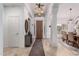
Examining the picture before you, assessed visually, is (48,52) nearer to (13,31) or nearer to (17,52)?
(17,52)

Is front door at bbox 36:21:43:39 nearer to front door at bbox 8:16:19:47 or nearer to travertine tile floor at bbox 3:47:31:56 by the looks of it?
front door at bbox 8:16:19:47

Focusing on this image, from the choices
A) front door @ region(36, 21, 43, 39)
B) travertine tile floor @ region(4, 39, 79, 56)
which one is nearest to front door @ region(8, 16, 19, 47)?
travertine tile floor @ region(4, 39, 79, 56)

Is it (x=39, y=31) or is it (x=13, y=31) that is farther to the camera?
(x=39, y=31)

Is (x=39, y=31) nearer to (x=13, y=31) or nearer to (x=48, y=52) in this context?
(x=13, y=31)

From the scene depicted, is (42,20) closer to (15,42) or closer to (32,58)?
(15,42)

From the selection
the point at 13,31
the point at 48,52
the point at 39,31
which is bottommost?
the point at 48,52

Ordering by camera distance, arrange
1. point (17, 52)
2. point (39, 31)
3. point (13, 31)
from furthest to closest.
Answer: point (39, 31), point (13, 31), point (17, 52)

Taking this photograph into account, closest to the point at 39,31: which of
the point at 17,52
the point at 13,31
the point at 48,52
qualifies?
the point at 13,31

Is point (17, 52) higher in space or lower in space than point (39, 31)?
lower

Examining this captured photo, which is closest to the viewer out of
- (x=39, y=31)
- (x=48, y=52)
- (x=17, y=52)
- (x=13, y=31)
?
(x=17, y=52)

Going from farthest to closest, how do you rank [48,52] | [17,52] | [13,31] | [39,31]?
1. [39,31]
2. [13,31]
3. [48,52]
4. [17,52]

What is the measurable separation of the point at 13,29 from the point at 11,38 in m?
0.55

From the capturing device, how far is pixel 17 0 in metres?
1.63

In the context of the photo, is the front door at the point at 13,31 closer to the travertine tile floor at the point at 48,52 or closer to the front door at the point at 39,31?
the travertine tile floor at the point at 48,52
